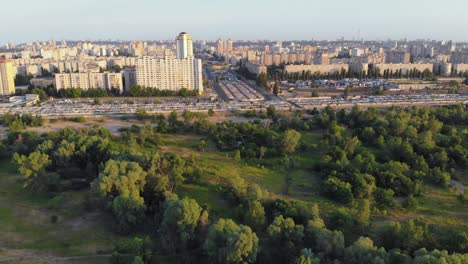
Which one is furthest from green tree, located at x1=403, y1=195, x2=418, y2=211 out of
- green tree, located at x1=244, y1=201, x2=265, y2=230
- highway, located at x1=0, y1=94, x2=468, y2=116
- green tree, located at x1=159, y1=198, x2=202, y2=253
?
highway, located at x1=0, y1=94, x2=468, y2=116

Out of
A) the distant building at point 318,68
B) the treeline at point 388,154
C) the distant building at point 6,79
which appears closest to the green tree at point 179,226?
the treeline at point 388,154

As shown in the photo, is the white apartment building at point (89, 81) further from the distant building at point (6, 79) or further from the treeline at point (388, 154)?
the treeline at point (388, 154)

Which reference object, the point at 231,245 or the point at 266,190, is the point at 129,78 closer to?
the point at 266,190

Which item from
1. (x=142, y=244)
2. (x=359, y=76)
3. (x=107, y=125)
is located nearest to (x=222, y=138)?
(x=107, y=125)

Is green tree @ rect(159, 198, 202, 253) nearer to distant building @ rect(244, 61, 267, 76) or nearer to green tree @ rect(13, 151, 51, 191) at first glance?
green tree @ rect(13, 151, 51, 191)

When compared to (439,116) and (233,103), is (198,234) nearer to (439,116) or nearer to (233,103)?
(439,116)

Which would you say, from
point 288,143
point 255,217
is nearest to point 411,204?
point 255,217
